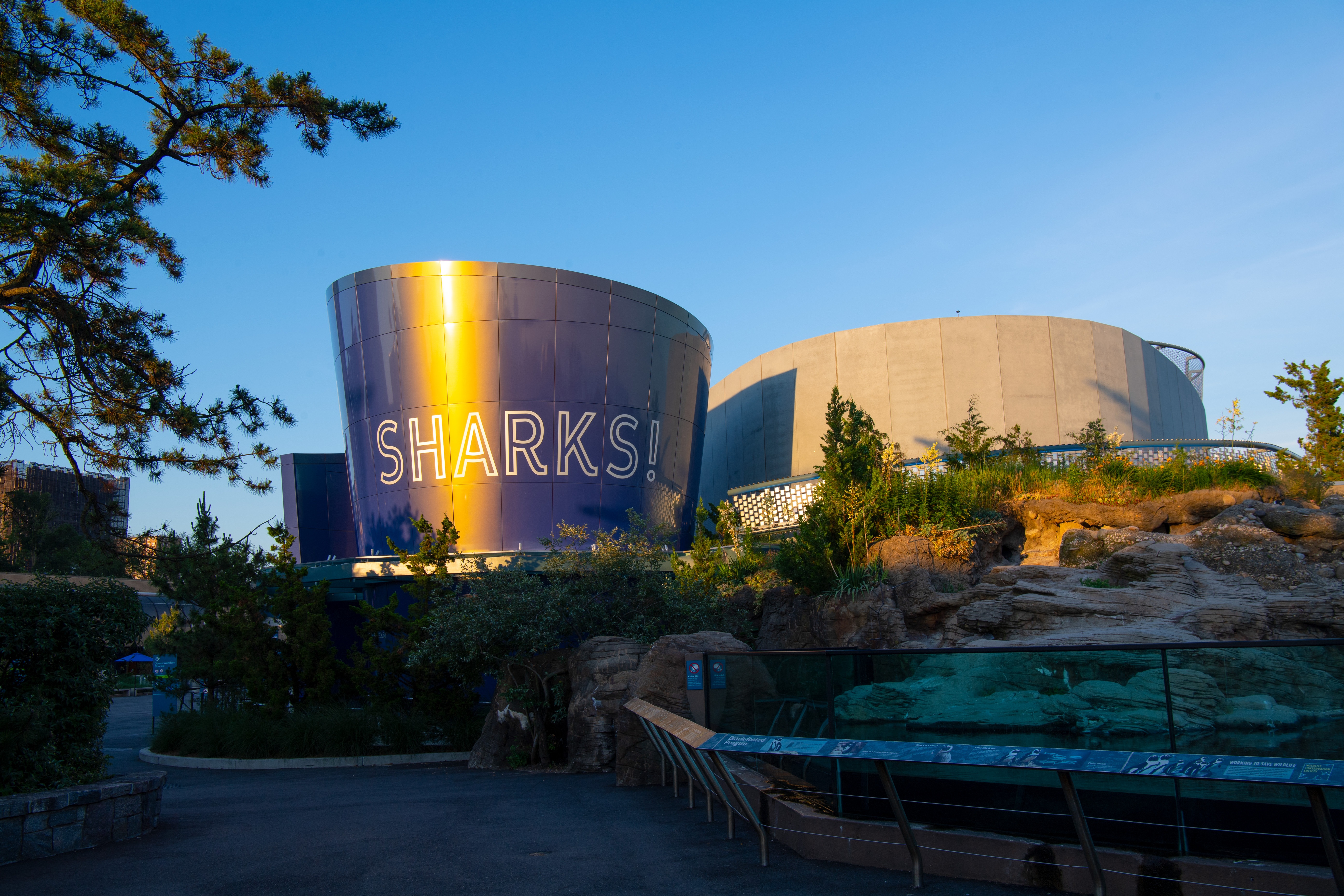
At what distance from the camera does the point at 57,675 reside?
27.4 feet

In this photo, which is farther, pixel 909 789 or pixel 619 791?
pixel 619 791

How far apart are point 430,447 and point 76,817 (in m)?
15.8

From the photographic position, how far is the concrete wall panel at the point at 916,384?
89.0ft

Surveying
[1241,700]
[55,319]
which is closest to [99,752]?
[55,319]

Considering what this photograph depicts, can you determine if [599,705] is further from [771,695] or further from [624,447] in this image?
[624,447]

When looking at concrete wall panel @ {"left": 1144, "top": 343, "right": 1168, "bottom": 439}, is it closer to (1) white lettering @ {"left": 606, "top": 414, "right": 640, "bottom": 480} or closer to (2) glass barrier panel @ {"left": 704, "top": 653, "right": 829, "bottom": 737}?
(1) white lettering @ {"left": 606, "top": 414, "right": 640, "bottom": 480}

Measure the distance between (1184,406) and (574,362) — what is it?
24.0 metres

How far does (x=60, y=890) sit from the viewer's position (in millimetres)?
6453

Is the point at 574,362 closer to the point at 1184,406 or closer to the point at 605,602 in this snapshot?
Result: the point at 605,602

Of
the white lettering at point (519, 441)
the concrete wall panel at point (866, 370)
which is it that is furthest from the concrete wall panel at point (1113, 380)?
the white lettering at point (519, 441)

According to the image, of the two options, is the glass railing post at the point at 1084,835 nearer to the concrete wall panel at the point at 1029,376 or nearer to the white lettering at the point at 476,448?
the white lettering at the point at 476,448

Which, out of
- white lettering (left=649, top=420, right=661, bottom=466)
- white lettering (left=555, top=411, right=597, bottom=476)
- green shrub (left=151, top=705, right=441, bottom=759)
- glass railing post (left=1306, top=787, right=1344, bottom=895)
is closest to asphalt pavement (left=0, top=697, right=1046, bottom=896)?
glass railing post (left=1306, top=787, right=1344, bottom=895)

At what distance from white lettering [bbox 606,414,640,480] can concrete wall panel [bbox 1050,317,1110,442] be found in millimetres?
13028

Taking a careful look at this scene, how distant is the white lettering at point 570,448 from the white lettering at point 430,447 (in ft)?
9.73
